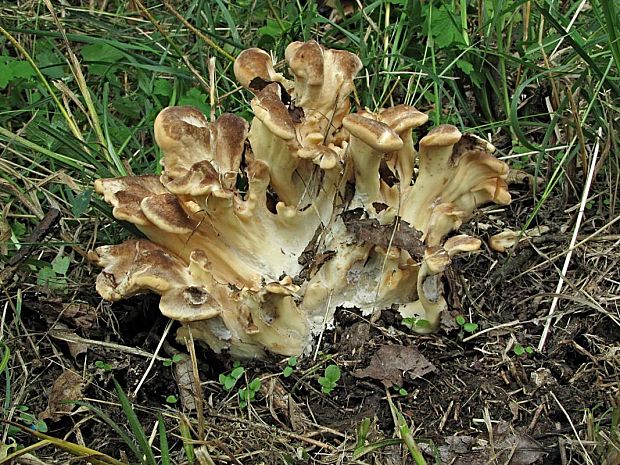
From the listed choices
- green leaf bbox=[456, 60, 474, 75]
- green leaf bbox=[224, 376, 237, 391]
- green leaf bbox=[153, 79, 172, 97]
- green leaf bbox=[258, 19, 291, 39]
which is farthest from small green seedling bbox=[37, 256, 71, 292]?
green leaf bbox=[456, 60, 474, 75]

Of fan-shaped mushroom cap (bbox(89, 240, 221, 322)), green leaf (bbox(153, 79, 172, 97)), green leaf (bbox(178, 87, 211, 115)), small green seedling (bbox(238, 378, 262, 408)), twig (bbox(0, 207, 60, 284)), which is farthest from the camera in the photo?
green leaf (bbox(153, 79, 172, 97))

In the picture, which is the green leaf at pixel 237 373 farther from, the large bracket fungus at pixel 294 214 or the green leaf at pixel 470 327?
the green leaf at pixel 470 327

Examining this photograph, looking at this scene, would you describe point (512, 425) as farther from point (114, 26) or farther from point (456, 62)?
point (114, 26)

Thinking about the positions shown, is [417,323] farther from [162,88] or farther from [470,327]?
[162,88]

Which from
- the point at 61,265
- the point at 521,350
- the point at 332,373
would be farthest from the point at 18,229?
the point at 521,350

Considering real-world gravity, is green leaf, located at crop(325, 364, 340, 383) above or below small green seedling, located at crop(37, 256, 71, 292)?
above

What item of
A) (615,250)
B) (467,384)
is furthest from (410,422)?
(615,250)

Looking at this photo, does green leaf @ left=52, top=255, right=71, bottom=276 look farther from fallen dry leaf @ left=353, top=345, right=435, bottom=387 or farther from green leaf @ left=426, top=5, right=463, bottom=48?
green leaf @ left=426, top=5, right=463, bottom=48
